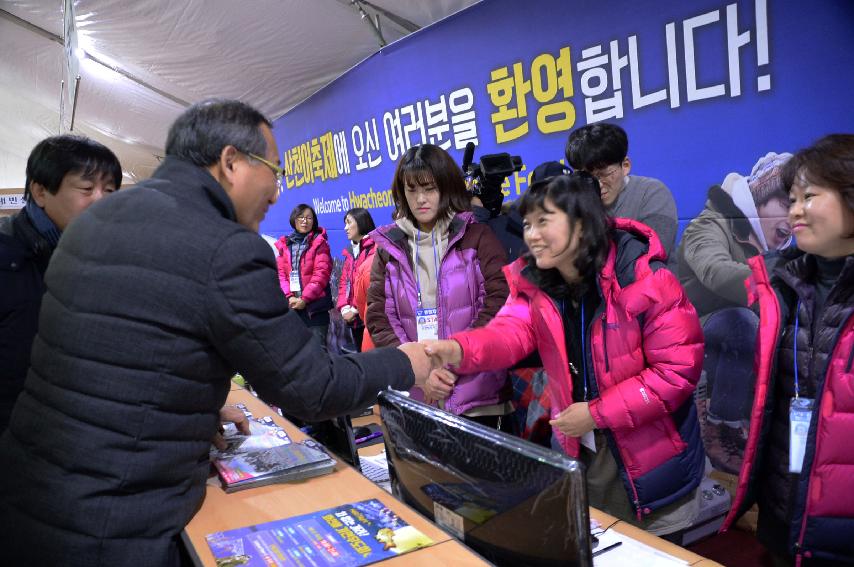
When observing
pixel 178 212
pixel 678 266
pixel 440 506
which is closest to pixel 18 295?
pixel 178 212

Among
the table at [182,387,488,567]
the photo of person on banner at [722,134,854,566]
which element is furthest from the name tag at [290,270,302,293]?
the photo of person on banner at [722,134,854,566]

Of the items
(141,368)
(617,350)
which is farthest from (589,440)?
(141,368)

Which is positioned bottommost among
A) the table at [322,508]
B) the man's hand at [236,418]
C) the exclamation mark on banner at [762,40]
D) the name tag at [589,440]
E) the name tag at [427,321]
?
the name tag at [589,440]

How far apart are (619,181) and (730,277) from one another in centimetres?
66

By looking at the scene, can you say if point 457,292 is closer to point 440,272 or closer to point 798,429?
point 440,272

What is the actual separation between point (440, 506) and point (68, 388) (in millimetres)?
726

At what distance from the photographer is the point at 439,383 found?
1849mm

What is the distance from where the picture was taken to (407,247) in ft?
7.69

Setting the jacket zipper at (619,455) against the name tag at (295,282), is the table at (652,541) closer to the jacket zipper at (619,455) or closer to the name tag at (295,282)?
the jacket zipper at (619,455)

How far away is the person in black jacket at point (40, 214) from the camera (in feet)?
5.82

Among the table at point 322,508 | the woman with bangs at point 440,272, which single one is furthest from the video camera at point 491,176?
the table at point 322,508

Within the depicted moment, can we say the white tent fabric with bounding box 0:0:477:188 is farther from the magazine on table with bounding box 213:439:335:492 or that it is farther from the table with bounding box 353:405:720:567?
the table with bounding box 353:405:720:567

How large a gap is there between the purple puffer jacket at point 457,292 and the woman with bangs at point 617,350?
19.4 inches

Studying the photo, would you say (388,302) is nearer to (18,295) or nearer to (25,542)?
(18,295)
